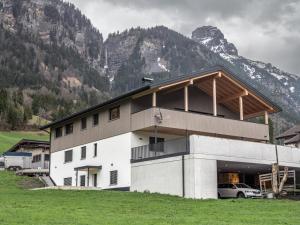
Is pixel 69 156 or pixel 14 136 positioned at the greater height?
pixel 14 136

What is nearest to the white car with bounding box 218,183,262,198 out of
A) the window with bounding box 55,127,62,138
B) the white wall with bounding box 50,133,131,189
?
the white wall with bounding box 50,133,131,189

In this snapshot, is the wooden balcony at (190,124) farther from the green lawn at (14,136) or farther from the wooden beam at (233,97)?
the green lawn at (14,136)

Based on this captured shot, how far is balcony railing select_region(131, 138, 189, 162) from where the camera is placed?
1286 inches

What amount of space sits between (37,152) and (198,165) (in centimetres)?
3471

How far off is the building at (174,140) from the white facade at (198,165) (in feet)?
0.20

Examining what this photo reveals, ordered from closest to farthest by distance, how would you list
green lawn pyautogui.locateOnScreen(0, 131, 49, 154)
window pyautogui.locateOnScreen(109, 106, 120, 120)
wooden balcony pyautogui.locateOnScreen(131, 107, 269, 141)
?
wooden balcony pyautogui.locateOnScreen(131, 107, 269, 141), window pyautogui.locateOnScreen(109, 106, 120, 120), green lawn pyautogui.locateOnScreen(0, 131, 49, 154)

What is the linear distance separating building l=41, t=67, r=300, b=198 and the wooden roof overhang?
0.07m

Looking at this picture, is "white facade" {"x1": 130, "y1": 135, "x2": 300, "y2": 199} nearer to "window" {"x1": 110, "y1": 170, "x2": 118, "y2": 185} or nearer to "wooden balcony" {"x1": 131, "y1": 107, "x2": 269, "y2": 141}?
"window" {"x1": 110, "y1": 170, "x2": 118, "y2": 185}

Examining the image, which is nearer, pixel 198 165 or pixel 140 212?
pixel 140 212

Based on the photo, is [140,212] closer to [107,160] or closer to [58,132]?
[107,160]

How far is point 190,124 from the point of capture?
35.2 m

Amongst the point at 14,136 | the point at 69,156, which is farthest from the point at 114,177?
the point at 14,136

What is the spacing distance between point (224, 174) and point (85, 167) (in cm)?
1092

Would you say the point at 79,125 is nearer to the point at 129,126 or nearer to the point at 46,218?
the point at 129,126
